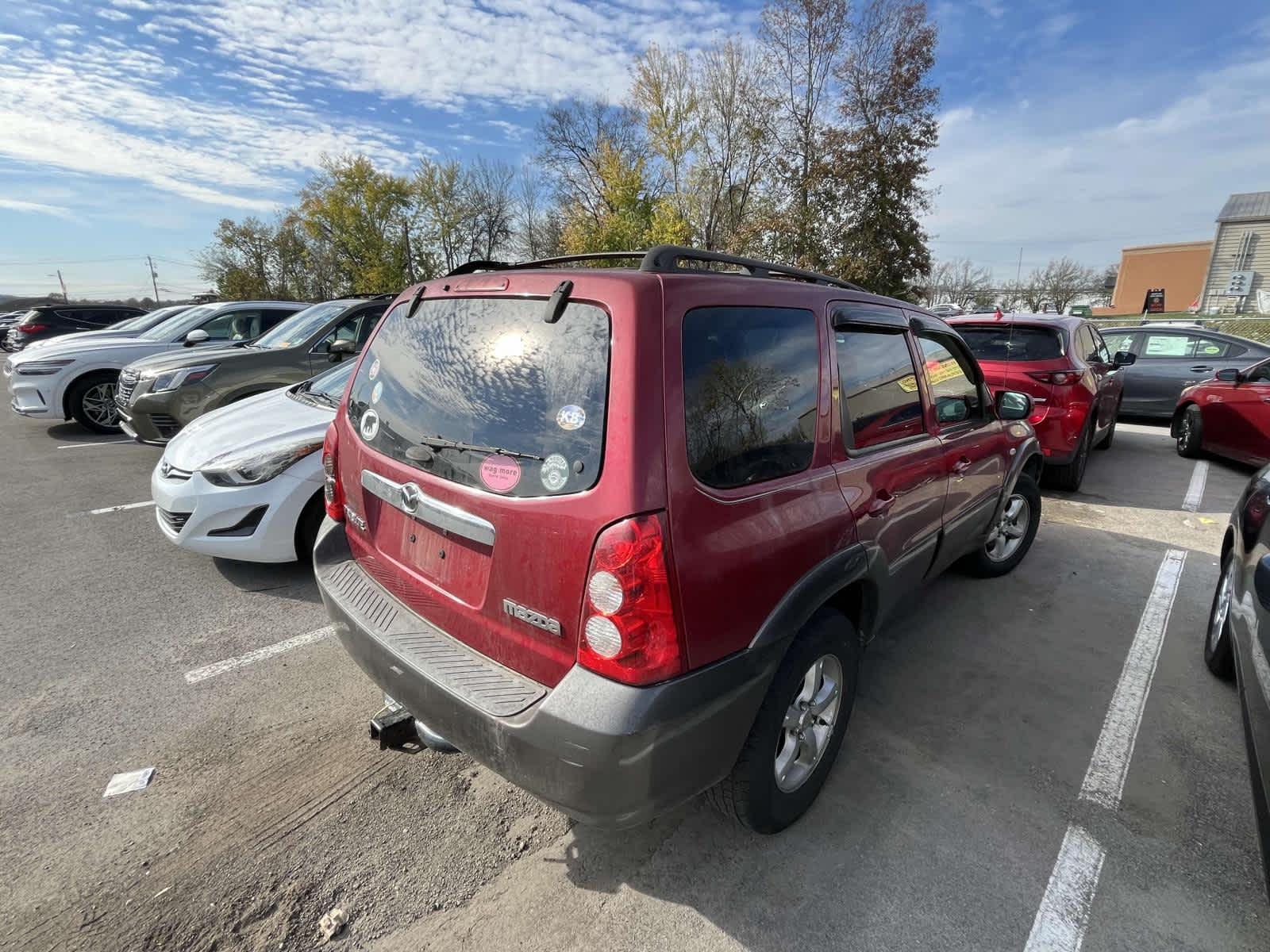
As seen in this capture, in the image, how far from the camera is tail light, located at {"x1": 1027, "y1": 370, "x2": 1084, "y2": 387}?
18.9 ft

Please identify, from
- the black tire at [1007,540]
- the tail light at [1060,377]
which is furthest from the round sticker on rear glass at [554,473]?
the tail light at [1060,377]

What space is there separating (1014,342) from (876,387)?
4.69 metres

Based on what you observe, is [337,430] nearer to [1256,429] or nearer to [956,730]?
[956,730]

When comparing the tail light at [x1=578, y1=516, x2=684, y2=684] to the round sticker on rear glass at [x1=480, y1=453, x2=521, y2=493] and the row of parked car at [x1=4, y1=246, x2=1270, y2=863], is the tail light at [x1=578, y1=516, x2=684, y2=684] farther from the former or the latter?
the round sticker on rear glass at [x1=480, y1=453, x2=521, y2=493]

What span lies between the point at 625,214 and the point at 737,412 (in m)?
26.0

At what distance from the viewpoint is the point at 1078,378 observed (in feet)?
18.9

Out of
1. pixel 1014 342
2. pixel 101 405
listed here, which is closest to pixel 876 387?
pixel 1014 342

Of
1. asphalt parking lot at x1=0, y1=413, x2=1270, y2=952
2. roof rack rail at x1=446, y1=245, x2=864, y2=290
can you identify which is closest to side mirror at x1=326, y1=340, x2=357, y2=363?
asphalt parking lot at x1=0, y1=413, x2=1270, y2=952

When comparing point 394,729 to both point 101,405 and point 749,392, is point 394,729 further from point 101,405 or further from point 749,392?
point 101,405

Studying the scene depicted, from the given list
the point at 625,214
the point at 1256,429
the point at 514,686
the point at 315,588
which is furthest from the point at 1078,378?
the point at 625,214

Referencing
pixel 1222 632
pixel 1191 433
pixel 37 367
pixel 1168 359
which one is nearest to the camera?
pixel 1222 632

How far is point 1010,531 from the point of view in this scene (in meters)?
4.35

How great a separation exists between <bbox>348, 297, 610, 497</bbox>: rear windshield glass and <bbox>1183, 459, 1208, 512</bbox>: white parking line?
6808mm

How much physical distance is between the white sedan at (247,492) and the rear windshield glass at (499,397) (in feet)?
5.91
